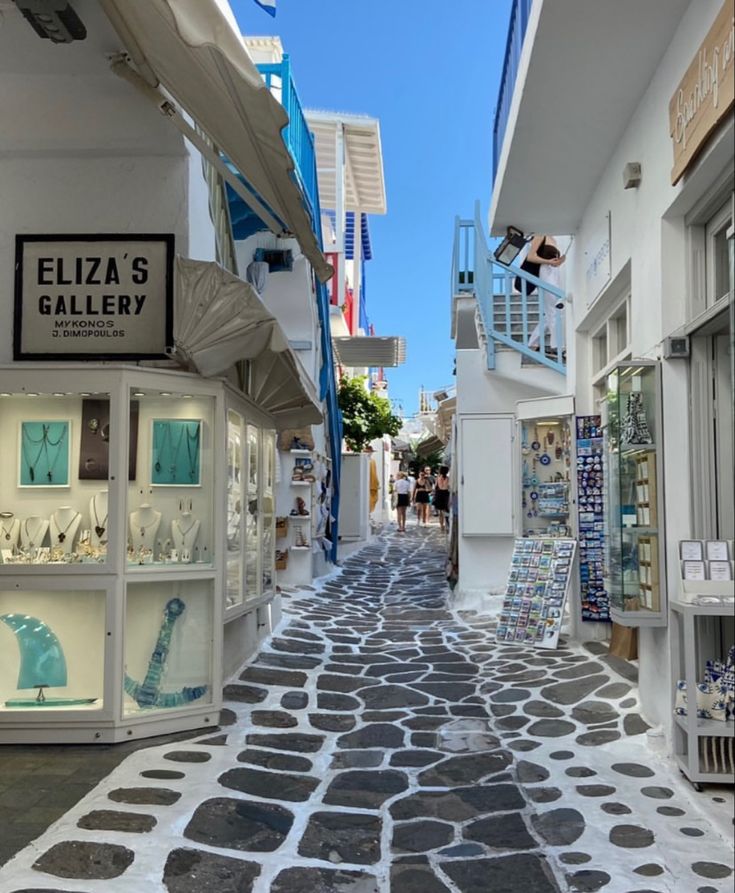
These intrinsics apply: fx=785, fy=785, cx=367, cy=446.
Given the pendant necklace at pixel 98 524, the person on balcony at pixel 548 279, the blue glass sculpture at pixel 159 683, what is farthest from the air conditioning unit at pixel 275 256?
the blue glass sculpture at pixel 159 683

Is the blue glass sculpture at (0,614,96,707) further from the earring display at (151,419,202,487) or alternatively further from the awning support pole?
the awning support pole

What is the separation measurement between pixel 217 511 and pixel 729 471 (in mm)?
3171

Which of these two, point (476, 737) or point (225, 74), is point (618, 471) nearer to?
point (476, 737)

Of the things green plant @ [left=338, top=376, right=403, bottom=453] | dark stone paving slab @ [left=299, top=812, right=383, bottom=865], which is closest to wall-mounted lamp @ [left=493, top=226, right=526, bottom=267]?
dark stone paving slab @ [left=299, top=812, right=383, bottom=865]

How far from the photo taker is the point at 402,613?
9555 mm

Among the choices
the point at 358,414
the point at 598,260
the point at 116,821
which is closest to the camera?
the point at 116,821

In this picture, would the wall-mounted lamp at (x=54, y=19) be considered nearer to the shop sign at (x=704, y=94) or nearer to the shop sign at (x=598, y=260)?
the shop sign at (x=704, y=94)

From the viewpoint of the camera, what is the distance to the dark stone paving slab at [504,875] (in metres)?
3.07

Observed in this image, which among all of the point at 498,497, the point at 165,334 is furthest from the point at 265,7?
the point at 498,497

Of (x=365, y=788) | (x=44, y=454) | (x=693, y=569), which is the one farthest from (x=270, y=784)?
(x=44, y=454)

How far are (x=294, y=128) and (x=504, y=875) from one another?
734 cm

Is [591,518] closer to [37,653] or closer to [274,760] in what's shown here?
[274,760]

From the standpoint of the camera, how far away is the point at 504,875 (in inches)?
125

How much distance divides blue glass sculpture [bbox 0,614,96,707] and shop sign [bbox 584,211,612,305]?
184 inches
